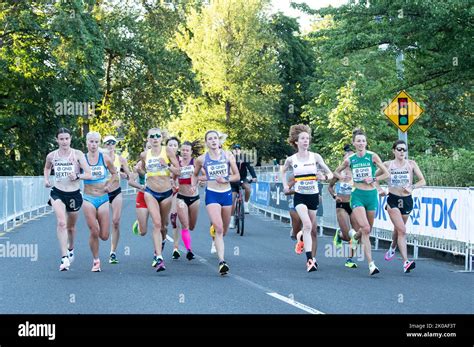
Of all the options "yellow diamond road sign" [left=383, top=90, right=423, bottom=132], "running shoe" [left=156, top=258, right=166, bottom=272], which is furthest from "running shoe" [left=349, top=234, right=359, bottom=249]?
"yellow diamond road sign" [left=383, top=90, right=423, bottom=132]

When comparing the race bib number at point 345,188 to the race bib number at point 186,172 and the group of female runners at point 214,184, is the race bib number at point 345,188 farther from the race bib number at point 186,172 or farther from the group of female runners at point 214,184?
the race bib number at point 186,172

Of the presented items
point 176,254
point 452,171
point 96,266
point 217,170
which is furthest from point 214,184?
point 452,171

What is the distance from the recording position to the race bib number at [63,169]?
14078 mm

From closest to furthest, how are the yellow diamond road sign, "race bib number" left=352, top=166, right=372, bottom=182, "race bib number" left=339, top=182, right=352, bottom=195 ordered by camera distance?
"race bib number" left=352, top=166, right=372, bottom=182 < "race bib number" left=339, top=182, right=352, bottom=195 < the yellow diamond road sign

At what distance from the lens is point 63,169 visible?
46.2 ft

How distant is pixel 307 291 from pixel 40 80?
111ft

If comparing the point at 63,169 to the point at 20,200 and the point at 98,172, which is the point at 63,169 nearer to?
the point at 98,172

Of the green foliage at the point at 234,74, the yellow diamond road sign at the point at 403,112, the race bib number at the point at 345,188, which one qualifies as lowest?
the race bib number at the point at 345,188

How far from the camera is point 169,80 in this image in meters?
51.3

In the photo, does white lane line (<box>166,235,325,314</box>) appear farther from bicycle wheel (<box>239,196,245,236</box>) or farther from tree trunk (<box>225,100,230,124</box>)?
tree trunk (<box>225,100,230,124</box>)

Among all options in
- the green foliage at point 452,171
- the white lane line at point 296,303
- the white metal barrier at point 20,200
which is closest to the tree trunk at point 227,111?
the white metal barrier at point 20,200

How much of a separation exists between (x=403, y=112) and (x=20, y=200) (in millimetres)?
12577

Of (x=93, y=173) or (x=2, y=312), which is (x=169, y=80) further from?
(x=2, y=312)

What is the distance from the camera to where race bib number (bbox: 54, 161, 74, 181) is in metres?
14.1
